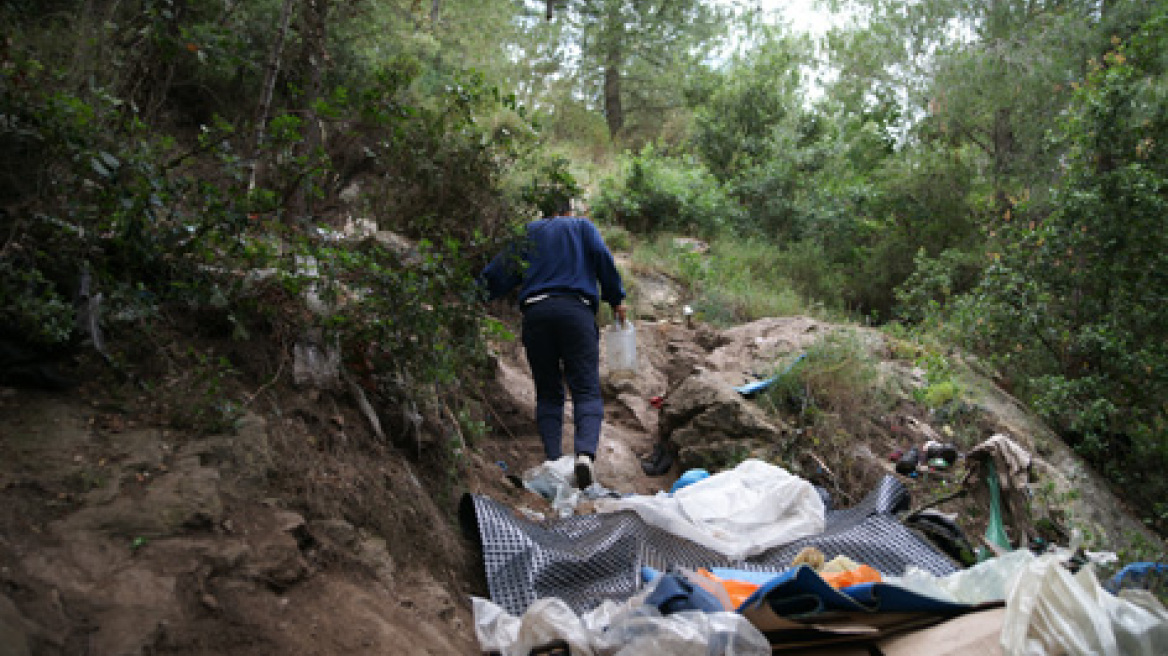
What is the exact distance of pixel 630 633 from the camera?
7.26ft

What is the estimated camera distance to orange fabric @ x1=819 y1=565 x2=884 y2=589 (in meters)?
2.65

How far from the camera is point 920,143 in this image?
1323 centimetres

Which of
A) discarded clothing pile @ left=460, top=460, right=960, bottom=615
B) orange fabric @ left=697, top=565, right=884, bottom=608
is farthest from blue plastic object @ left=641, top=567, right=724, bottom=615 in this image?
discarded clothing pile @ left=460, top=460, right=960, bottom=615

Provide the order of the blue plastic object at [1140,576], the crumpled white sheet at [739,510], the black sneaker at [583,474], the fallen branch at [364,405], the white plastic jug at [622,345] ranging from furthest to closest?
the white plastic jug at [622,345] → the black sneaker at [583,474] → the crumpled white sheet at [739,510] → the fallen branch at [364,405] → the blue plastic object at [1140,576]

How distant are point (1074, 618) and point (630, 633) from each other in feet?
3.98

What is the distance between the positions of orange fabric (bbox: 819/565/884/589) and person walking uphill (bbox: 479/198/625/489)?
6.43 ft

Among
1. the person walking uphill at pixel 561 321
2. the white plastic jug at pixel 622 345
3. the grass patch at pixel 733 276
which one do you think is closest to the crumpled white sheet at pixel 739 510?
the person walking uphill at pixel 561 321

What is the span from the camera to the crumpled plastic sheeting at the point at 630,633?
2.14m

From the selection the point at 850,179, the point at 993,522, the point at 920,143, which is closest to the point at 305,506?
the point at 993,522

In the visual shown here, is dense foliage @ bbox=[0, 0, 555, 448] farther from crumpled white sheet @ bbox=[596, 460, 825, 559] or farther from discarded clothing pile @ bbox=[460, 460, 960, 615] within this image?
crumpled white sheet @ bbox=[596, 460, 825, 559]

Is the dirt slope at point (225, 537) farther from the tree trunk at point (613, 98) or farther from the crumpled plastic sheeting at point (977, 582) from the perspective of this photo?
the tree trunk at point (613, 98)

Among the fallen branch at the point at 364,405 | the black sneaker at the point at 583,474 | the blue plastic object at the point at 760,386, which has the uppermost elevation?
the fallen branch at the point at 364,405

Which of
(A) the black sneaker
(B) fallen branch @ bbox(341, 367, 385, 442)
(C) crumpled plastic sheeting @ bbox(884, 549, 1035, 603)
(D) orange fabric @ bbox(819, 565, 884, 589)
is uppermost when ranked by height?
(B) fallen branch @ bbox(341, 367, 385, 442)

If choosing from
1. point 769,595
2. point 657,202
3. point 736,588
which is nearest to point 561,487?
point 736,588
